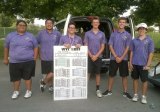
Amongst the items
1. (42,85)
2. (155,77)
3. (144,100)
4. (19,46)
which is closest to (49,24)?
(19,46)

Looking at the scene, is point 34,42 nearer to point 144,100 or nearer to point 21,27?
point 21,27

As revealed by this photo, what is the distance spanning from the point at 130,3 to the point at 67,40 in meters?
11.2

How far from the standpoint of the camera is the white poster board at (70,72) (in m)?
7.82

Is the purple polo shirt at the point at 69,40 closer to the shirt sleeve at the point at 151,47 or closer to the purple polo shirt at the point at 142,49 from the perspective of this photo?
the purple polo shirt at the point at 142,49

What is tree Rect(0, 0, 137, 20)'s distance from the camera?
16.3 meters

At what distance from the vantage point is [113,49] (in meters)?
8.02

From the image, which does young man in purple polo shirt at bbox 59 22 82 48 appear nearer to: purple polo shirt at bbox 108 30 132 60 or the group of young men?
the group of young men

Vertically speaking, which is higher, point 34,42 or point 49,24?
point 49,24

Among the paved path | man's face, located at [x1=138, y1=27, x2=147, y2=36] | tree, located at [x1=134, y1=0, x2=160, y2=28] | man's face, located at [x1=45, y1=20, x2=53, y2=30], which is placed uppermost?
tree, located at [x1=134, y1=0, x2=160, y2=28]

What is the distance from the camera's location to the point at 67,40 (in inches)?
313

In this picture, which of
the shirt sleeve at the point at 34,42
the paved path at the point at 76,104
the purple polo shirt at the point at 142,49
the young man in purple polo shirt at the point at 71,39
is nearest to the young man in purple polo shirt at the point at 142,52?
the purple polo shirt at the point at 142,49

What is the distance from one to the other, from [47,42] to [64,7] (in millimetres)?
8815

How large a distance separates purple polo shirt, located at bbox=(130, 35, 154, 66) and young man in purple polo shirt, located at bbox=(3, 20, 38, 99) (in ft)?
7.33

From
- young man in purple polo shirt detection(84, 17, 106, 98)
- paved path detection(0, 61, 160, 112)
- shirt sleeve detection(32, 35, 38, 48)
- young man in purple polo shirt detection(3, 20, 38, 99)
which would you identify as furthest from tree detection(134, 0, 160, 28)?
young man in purple polo shirt detection(3, 20, 38, 99)
